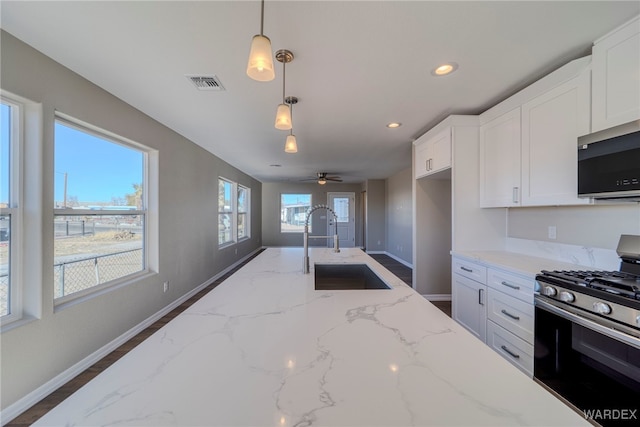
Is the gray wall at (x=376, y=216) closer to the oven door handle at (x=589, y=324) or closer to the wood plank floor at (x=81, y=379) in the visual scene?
the wood plank floor at (x=81, y=379)

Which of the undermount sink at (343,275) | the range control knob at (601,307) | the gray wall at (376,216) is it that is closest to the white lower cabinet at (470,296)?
the range control knob at (601,307)

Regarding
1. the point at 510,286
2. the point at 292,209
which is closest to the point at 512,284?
the point at 510,286

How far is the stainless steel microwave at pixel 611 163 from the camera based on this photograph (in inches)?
56.6

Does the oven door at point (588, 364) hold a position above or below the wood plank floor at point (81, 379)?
above

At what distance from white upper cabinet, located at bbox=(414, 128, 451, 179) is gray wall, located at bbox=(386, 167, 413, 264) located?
2348mm

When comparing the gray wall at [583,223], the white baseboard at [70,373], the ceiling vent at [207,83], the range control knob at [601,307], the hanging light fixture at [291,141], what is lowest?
the white baseboard at [70,373]

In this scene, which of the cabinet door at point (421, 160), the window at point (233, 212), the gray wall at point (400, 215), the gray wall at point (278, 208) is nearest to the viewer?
the cabinet door at point (421, 160)

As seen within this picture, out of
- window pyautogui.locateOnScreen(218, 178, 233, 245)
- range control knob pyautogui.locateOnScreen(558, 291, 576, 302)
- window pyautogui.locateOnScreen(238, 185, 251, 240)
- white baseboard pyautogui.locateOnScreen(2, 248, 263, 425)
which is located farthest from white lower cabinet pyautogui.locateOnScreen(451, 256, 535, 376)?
window pyautogui.locateOnScreen(238, 185, 251, 240)

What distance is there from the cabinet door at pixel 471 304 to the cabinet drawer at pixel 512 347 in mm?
96

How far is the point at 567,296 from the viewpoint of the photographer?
1.52m

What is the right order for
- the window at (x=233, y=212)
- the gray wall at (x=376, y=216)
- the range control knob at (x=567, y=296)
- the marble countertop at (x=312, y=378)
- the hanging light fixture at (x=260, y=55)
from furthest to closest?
the gray wall at (x=376, y=216)
the window at (x=233, y=212)
the range control knob at (x=567, y=296)
the hanging light fixture at (x=260, y=55)
the marble countertop at (x=312, y=378)

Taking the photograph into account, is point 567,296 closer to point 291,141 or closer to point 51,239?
point 291,141

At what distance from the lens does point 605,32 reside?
5.06 feet

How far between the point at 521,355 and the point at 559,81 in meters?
1.97
